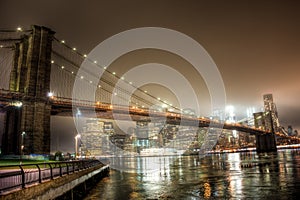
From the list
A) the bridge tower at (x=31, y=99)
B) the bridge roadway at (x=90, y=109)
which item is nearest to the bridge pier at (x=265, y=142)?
the bridge roadway at (x=90, y=109)

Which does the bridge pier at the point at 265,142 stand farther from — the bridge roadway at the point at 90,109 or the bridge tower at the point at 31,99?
the bridge tower at the point at 31,99

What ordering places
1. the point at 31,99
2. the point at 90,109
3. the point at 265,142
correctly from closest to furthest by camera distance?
the point at 31,99
the point at 90,109
the point at 265,142

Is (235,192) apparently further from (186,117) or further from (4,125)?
(186,117)

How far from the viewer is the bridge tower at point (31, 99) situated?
122 feet

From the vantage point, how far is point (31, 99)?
39.0 meters

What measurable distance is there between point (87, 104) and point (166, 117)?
A: 89.4ft

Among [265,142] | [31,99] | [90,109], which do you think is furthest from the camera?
[265,142]

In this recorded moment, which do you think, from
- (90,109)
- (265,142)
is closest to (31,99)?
(90,109)

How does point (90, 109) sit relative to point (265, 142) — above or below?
above

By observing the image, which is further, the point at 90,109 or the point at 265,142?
the point at 265,142

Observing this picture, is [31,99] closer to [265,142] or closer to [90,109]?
[90,109]

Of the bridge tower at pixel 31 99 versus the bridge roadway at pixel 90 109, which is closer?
the bridge tower at pixel 31 99

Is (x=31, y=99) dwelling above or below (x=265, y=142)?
above

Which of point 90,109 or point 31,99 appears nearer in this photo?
point 31,99
